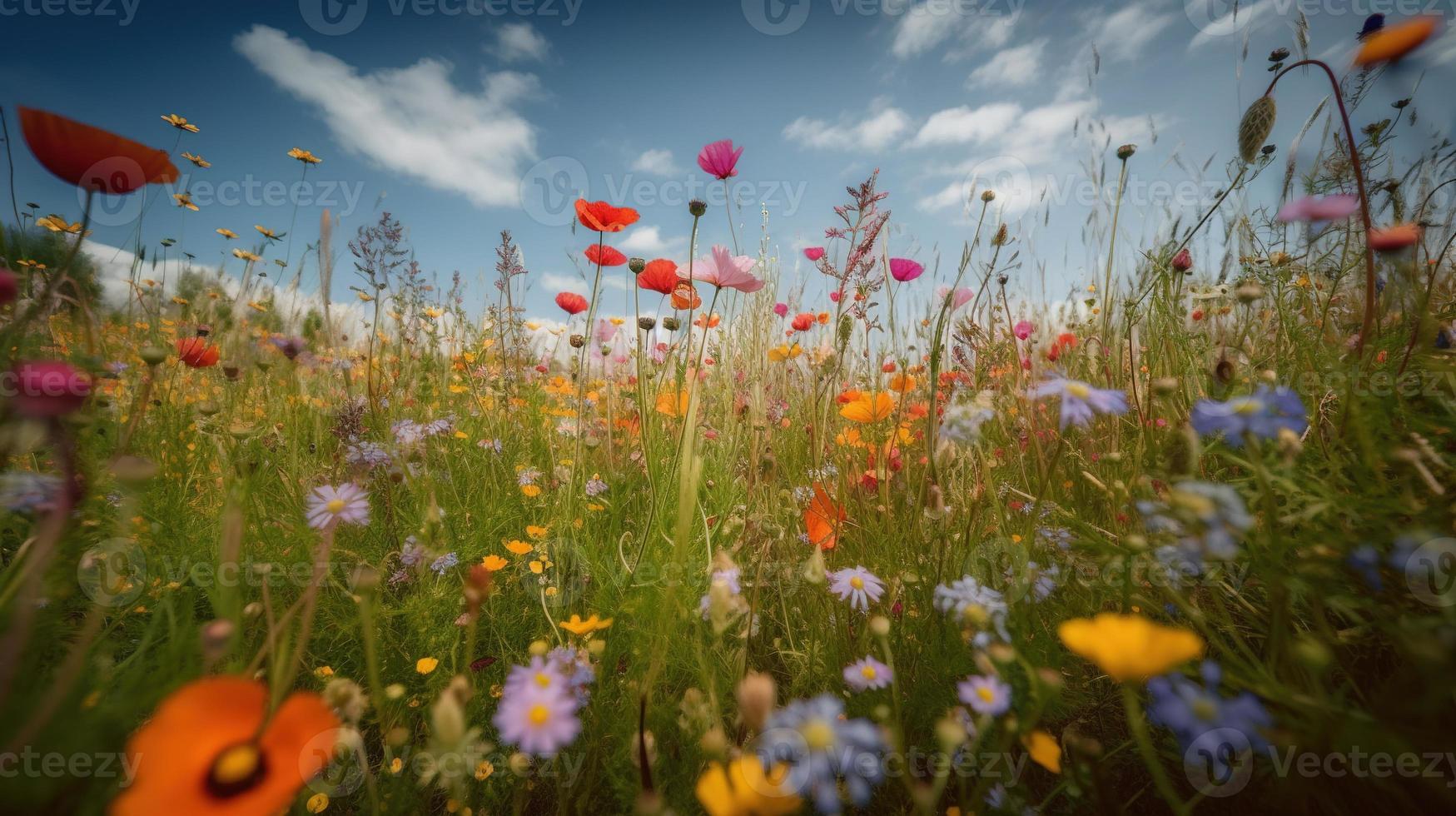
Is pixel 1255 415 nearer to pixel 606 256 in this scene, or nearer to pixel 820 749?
pixel 820 749

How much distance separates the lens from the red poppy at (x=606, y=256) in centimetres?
158

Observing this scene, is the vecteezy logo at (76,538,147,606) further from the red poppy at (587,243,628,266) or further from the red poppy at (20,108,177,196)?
the red poppy at (587,243,628,266)

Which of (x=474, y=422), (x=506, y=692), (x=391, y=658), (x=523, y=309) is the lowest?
(x=391, y=658)

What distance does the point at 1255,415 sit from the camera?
0.62 meters

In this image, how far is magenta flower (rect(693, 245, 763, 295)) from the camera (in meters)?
1.37

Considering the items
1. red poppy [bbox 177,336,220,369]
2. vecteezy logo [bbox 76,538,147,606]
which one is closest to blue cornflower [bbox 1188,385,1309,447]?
vecteezy logo [bbox 76,538,147,606]

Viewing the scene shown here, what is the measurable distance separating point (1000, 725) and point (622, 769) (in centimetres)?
66

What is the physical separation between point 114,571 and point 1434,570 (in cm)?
208

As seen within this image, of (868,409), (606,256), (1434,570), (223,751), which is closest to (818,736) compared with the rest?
(223,751)

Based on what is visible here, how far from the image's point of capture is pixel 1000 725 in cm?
86

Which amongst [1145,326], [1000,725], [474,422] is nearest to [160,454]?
[474,422]

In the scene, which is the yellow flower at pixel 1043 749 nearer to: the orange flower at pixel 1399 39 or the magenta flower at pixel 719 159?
the orange flower at pixel 1399 39

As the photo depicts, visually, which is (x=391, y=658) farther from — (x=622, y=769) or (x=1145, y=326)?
(x=1145, y=326)

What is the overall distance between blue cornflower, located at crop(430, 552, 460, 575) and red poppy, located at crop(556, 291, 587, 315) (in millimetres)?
1270
